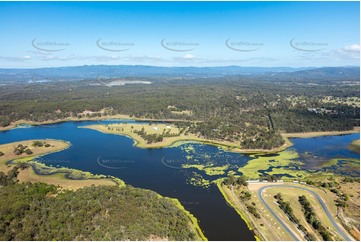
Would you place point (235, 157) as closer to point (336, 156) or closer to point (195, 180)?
point (195, 180)

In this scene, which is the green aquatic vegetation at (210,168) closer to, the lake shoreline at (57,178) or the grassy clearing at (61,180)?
the lake shoreline at (57,178)

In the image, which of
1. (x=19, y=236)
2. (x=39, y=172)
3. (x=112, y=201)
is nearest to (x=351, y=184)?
(x=112, y=201)

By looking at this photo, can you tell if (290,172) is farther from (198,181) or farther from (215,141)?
(215,141)

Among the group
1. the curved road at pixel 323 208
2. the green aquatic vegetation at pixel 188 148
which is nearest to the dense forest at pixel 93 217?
the curved road at pixel 323 208

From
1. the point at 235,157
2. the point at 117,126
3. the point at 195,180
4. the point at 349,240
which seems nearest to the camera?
the point at 349,240

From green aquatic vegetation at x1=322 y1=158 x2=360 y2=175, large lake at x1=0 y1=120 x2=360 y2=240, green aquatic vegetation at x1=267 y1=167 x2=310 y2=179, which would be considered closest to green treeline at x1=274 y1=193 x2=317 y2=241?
large lake at x1=0 y1=120 x2=360 y2=240

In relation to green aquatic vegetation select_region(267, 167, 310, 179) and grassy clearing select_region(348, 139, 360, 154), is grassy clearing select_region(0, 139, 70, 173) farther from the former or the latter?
grassy clearing select_region(348, 139, 360, 154)
